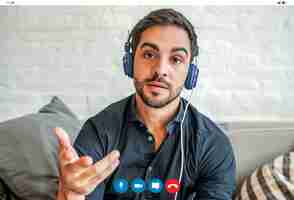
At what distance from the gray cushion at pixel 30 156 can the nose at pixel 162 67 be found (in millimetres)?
378

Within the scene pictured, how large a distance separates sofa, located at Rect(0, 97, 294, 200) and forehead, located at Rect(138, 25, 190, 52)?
41 cm

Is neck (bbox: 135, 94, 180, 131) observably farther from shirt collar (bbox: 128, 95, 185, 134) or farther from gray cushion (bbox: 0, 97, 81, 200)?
gray cushion (bbox: 0, 97, 81, 200)

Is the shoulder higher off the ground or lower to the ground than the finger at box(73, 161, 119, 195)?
higher

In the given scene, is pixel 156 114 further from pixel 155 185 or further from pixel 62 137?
pixel 62 137

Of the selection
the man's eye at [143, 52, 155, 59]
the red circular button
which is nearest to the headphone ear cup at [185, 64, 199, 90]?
the man's eye at [143, 52, 155, 59]

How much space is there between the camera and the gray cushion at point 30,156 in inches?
43.7

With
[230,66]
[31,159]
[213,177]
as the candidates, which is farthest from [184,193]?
[230,66]

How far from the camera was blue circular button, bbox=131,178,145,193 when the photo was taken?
108cm

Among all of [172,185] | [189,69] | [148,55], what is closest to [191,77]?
[189,69]

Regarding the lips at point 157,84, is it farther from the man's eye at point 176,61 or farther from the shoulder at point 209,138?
the shoulder at point 209,138

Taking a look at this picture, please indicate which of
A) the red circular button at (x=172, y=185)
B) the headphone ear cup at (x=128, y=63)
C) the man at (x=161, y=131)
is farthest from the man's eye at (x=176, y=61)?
the red circular button at (x=172, y=185)

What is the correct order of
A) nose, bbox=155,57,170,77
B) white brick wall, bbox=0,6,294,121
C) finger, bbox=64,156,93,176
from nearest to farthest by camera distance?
finger, bbox=64,156,93,176 → nose, bbox=155,57,170,77 → white brick wall, bbox=0,6,294,121

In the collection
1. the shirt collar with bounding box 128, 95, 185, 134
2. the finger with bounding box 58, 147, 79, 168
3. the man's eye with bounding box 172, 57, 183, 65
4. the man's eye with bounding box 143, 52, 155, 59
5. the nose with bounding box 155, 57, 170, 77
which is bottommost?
the finger with bounding box 58, 147, 79, 168

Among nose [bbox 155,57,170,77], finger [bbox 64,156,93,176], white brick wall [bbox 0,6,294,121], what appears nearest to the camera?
finger [bbox 64,156,93,176]
